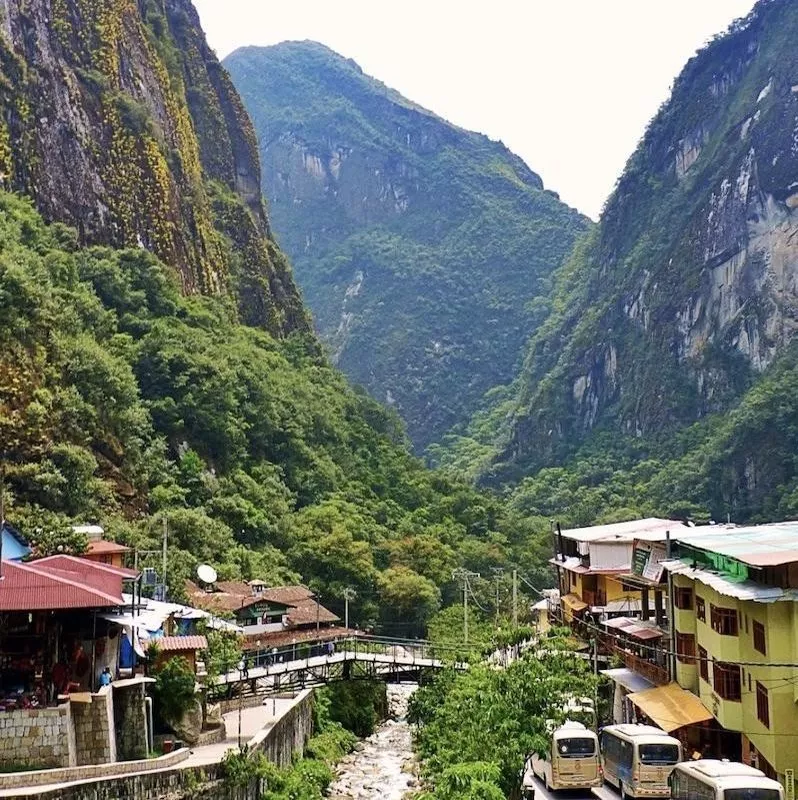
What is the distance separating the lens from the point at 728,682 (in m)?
29.6

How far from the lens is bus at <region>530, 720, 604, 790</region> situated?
28344 millimetres

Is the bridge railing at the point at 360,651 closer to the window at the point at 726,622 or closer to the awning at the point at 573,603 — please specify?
the awning at the point at 573,603

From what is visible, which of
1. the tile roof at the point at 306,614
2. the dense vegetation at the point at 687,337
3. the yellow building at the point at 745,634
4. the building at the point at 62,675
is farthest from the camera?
the dense vegetation at the point at 687,337

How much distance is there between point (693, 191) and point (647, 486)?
54070 millimetres

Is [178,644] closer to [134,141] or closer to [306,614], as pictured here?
[306,614]

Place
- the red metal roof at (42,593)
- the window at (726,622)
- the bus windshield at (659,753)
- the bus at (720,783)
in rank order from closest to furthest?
1. the bus at (720,783)
2. the red metal roof at (42,593)
3. the bus windshield at (659,753)
4. the window at (726,622)

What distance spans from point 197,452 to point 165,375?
526 cm

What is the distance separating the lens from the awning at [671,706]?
101 feet

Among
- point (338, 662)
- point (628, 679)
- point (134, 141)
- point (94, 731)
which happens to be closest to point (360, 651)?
point (338, 662)

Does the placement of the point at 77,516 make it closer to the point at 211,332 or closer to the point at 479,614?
the point at 479,614

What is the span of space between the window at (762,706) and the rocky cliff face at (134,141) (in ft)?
187

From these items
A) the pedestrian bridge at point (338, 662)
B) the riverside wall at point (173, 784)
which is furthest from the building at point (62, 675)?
the pedestrian bridge at point (338, 662)

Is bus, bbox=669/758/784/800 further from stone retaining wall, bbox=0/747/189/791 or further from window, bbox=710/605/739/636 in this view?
stone retaining wall, bbox=0/747/189/791

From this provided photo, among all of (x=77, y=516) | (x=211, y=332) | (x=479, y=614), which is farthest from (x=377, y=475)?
(x=77, y=516)
